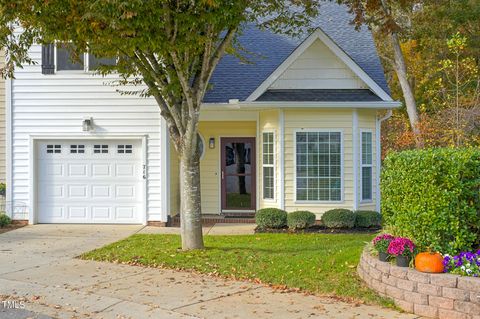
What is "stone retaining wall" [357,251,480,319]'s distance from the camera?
19.6ft

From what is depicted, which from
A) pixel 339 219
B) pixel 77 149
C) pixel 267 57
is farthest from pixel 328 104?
pixel 77 149

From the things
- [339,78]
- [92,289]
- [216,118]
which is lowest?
[92,289]

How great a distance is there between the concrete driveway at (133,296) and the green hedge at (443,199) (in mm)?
1196

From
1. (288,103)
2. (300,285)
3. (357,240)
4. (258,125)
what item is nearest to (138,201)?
(258,125)

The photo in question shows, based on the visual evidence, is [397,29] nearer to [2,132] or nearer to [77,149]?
[77,149]

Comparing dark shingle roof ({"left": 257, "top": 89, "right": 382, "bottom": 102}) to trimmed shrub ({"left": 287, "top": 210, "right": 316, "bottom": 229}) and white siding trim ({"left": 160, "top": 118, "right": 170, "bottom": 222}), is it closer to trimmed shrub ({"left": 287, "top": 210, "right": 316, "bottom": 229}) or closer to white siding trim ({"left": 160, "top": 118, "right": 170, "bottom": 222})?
white siding trim ({"left": 160, "top": 118, "right": 170, "bottom": 222})

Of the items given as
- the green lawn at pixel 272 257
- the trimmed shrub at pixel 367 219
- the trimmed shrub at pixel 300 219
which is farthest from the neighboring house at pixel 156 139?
the green lawn at pixel 272 257

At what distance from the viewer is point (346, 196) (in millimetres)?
13523

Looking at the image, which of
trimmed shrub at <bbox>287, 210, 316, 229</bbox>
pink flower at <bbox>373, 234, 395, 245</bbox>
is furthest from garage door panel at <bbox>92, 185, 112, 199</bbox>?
pink flower at <bbox>373, 234, 395, 245</bbox>

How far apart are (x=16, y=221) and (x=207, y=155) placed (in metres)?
5.40

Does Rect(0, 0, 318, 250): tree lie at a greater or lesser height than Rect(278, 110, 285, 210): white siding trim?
greater

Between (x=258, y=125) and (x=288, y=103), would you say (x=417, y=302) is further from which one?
(x=258, y=125)

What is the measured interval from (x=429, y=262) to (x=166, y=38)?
5157 mm

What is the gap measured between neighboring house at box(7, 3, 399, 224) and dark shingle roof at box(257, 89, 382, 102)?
3 centimetres
